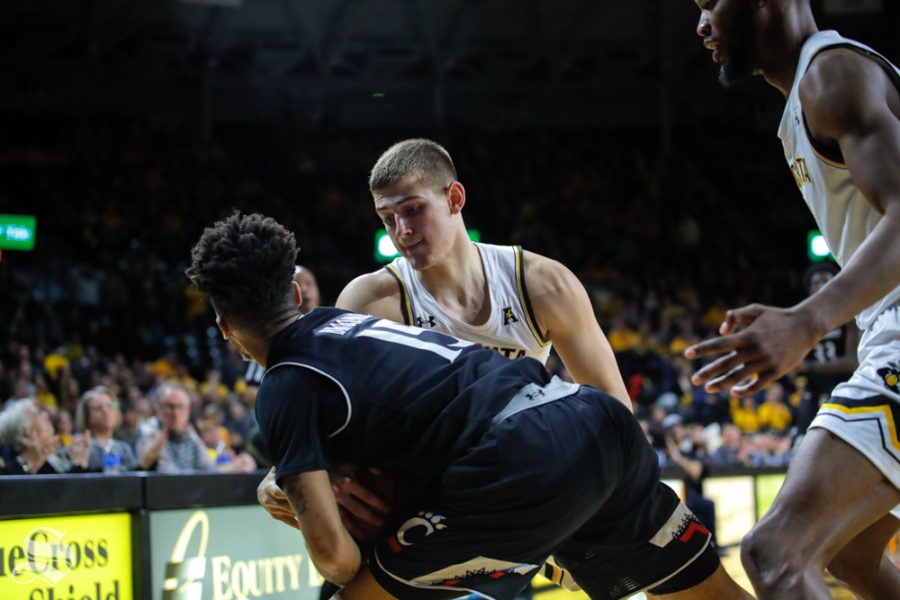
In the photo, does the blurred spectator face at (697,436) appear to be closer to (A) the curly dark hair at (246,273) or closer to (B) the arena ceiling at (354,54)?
(A) the curly dark hair at (246,273)

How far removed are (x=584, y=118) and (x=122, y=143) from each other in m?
10.5

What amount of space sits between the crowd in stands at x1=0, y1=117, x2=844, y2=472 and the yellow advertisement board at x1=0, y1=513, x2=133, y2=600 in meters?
2.09

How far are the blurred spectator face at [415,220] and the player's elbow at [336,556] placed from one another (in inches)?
54.3

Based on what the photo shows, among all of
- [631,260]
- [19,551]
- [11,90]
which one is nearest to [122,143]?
[11,90]

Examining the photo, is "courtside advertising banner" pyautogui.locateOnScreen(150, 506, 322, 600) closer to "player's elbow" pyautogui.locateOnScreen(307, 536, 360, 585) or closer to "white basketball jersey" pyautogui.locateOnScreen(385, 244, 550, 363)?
"white basketball jersey" pyautogui.locateOnScreen(385, 244, 550, 363)

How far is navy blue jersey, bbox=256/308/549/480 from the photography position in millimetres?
2578

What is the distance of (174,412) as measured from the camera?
6824 millimetres

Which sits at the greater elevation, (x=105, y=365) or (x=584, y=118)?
(x=584, y=118)

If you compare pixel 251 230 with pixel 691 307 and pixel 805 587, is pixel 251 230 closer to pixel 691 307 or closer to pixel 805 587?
pixel 805 587

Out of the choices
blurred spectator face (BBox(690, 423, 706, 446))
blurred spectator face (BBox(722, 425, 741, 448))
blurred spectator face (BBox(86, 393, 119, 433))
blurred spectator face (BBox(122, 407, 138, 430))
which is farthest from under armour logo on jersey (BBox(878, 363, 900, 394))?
blurred spectator face (BBox(722, 425, 741, 448))

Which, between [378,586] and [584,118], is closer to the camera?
[378,586]

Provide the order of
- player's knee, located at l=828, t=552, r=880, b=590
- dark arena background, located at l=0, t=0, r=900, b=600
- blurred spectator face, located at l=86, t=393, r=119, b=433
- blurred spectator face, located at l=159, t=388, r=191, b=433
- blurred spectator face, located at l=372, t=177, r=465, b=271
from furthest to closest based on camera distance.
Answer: dark arena background, located at l=0, t=0, r=900, b=600
blurred spectator face, located at l=159, t=388, r=191, b=433
blurred spectator face, located at l=86, t=393, r=119, b=433
blurred spectator face, located at l=372, t=177, r=465, b=271
player's knee, located at l=828, t=552, r=880, b=590

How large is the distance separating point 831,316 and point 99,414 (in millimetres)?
5287

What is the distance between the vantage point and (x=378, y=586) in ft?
8.93
